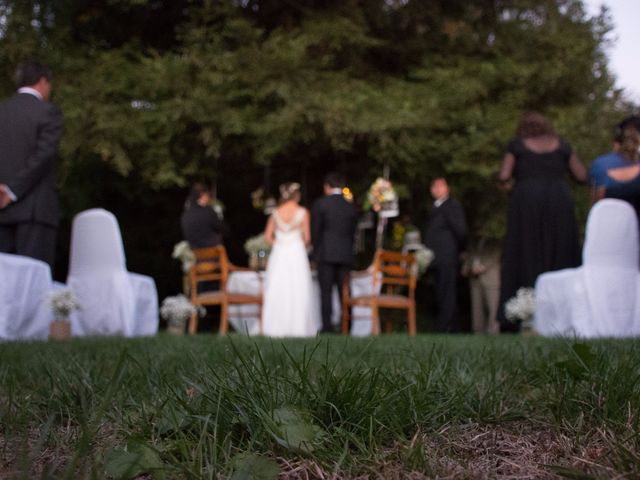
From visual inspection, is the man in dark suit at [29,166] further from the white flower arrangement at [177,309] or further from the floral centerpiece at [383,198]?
the floral centerpiece at [383,198]

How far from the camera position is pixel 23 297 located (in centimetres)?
700

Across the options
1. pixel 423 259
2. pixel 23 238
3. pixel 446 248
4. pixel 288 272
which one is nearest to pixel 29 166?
pixel 23 238

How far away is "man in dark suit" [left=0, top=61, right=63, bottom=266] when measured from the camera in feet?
22.6

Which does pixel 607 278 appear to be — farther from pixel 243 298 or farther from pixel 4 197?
pixel 243 298

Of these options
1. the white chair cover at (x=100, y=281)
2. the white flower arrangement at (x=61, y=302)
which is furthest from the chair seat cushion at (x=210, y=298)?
the white flower arrangement at (x=61, y=302)

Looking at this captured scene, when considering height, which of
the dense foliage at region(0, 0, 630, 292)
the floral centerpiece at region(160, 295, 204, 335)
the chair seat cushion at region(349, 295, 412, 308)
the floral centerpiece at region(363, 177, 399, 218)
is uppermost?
the dense foliage at region(0, 0, 630, 292)

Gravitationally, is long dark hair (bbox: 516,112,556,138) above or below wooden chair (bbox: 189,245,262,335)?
above

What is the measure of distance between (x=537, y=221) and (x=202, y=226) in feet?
16.0

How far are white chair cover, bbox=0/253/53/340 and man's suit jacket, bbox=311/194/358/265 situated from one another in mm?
4330

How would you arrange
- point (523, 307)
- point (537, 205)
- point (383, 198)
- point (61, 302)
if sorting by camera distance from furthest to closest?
point (383, 198) → point (537, 205) → point (523, 307) → point (61, 302)

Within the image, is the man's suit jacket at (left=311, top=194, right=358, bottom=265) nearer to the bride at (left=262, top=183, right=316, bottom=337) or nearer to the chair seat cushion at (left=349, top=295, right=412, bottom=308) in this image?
the bride at (left=262, top=183, right=316, bottom=337)

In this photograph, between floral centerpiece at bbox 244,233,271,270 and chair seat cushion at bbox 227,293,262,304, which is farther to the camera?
floral centerpiece at bbox 244,233,271,270

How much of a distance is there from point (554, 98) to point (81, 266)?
981 cm

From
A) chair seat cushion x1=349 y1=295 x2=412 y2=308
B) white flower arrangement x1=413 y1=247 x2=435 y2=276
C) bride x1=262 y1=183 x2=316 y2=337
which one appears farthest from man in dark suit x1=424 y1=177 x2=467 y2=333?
bride x1=262 y1=183 x2=316 y2=337
